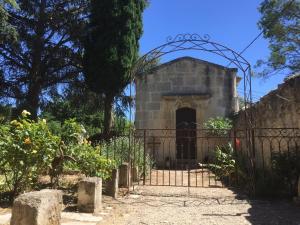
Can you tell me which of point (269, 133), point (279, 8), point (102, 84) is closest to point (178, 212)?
point (269, 133)

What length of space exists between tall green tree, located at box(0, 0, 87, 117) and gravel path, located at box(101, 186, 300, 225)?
24.8 ft


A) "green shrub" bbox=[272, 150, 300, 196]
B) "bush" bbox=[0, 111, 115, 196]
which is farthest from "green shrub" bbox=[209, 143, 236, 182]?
"bush" bbox=[0, 111, 115, 196]

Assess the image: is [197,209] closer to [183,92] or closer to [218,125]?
[218,125]

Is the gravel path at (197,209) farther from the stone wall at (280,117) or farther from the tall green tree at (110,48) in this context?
the tall green tree at (110,48)

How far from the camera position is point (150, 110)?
14594 mm

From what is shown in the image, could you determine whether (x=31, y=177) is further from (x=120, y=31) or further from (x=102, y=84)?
(x=120, y=31)

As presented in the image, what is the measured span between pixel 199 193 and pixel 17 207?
477cm

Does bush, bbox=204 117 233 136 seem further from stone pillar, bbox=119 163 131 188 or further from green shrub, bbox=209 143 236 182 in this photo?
stone pillar, bbox=119 163 131 188

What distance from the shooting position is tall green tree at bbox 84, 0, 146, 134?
40.5ft

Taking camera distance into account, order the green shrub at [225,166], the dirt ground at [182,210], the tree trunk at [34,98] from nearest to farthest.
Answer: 1. the dirt ground at [182,210]
2. the green shrub at [225,166]
3. the tree trunk at [34,98]

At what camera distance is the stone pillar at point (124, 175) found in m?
7.69

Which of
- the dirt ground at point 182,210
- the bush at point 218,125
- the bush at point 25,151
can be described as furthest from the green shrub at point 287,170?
the bush at point 218,125

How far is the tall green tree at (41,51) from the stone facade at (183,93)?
3005mm

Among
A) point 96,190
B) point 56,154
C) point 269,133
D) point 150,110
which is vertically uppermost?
point 150,110
